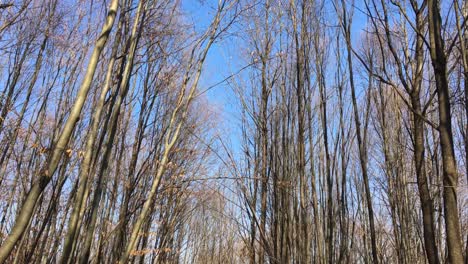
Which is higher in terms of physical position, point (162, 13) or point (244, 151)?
point (162, 13)

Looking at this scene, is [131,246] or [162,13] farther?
[162,13]

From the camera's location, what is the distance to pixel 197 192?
7766mm

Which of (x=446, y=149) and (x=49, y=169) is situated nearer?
(x=49, y=169)

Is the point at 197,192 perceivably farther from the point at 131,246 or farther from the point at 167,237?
the point at 131,246

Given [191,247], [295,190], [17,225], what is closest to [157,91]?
[295,190]

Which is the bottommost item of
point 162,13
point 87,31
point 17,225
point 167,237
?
point 17,225

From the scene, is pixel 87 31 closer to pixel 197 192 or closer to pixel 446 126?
pixel 197 192

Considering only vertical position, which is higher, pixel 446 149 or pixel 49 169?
pixel 446 149

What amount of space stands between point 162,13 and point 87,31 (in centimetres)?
308

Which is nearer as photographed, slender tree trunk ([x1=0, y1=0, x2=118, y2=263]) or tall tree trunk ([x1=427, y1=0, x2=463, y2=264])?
slender tree trunk ([x1=0, y1=0, x2=118, y2=263])

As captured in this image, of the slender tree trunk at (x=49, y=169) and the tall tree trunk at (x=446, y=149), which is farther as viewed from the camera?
the tall tree trunk at (x=446, y=149)

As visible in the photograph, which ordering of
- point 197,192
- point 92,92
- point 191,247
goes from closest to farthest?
1. point 92,92
2. point 197,192
3. point 191,247

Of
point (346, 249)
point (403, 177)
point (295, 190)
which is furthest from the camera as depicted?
point (403, 177)

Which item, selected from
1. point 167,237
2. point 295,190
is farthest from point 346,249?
point 167,237
